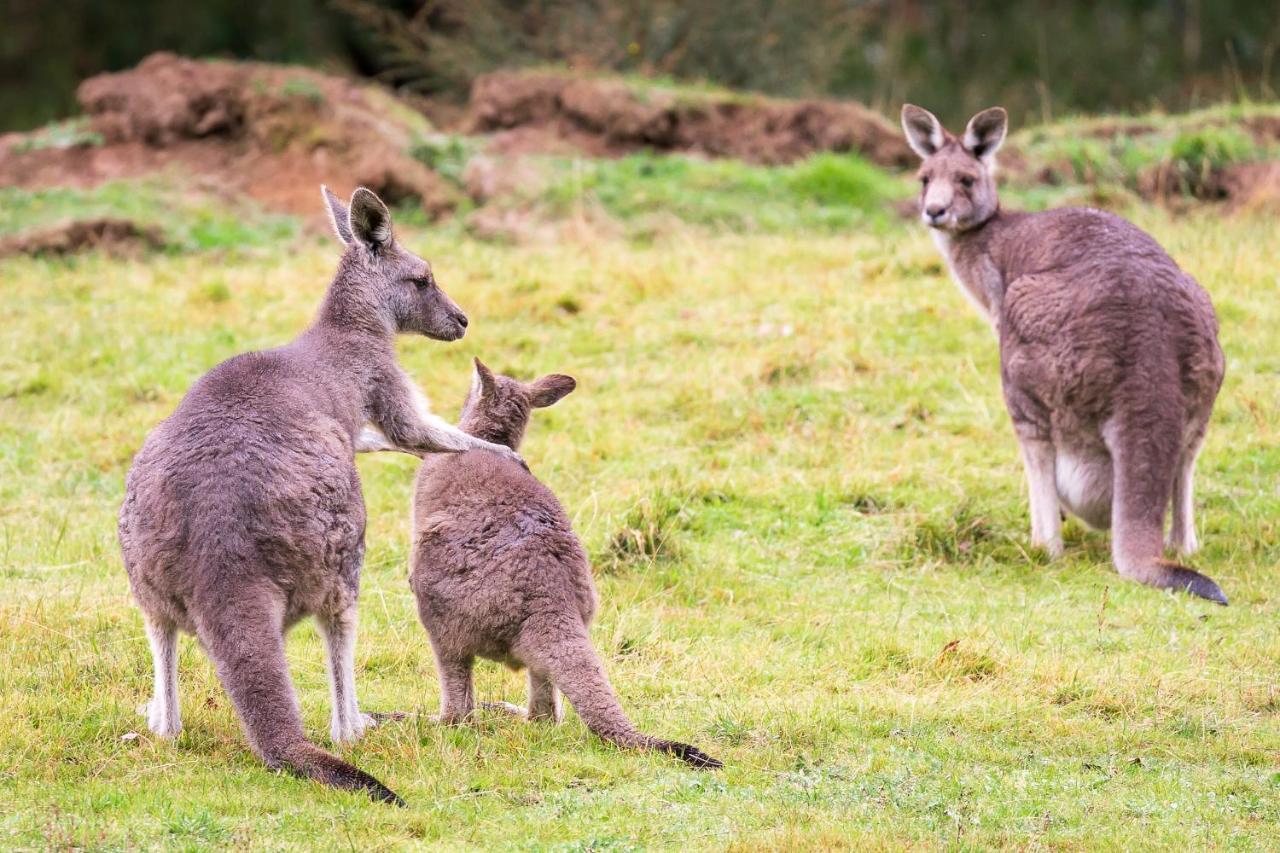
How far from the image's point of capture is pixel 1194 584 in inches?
297

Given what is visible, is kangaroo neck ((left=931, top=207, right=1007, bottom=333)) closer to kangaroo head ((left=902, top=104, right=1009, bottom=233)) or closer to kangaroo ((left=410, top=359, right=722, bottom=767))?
kangaroo head ((left=902, top=104, right=1009, bottom=233))

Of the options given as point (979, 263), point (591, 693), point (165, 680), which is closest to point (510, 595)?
point (591, 693)

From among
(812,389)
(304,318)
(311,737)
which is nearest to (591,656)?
(311,737)

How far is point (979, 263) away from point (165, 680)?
17.9 ft

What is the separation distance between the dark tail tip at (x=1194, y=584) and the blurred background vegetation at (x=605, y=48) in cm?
1019

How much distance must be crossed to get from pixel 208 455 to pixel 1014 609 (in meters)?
3.92

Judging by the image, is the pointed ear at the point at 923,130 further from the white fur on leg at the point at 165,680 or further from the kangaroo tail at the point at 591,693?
the white fur on leg at the point at 165,680

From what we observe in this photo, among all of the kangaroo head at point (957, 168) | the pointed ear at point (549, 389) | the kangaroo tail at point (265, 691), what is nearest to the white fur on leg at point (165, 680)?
the kangaroo tail at point (265, 691)

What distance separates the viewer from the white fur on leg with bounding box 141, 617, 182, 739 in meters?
5.61

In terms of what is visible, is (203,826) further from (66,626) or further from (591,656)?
(66,626)

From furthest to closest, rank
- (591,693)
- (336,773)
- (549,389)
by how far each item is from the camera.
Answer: (549,389)
(591,693)
(336,773)

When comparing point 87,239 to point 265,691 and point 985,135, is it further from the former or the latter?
point 265,691

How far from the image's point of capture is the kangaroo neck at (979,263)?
923 cm

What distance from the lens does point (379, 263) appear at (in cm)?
698
